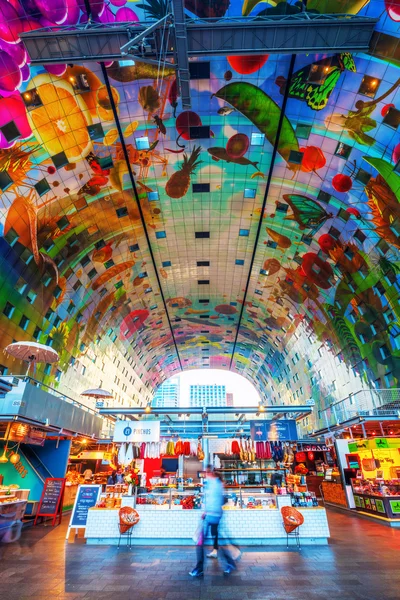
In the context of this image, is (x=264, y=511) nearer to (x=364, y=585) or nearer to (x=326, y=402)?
(x=364, y=585)

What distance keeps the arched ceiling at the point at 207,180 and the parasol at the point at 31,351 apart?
3.05 metres

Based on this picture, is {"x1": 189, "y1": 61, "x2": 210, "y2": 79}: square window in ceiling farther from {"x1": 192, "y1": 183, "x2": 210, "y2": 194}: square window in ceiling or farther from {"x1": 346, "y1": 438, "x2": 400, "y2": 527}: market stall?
{"x1": 346, "y1": 438, "x2": 400, "y2": 527}: market stall

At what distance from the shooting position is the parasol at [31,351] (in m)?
11.8

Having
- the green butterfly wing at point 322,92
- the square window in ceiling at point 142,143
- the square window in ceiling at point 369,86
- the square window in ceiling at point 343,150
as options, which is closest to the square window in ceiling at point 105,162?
the square window in ceiling at point 142,143

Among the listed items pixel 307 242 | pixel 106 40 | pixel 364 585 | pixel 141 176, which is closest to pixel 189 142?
pixel 141 176

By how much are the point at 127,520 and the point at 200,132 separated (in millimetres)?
12569

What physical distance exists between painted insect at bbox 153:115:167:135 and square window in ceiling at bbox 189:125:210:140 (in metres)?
0.99

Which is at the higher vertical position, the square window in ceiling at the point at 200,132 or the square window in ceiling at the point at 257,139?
the square window in ceiling at the point at 200,132

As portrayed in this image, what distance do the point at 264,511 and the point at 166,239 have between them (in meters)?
14.0

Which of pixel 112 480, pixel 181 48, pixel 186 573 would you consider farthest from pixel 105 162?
pixel 186 573

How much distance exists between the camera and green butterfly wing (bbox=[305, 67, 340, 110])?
10461 mm

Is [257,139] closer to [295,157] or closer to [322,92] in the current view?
[295,157]

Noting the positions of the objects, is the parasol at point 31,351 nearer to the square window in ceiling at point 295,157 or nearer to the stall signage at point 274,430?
the stall signage at point 274,430

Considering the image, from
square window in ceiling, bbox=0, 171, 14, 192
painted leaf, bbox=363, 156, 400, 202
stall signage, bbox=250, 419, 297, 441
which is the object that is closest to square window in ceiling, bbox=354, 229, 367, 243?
painted leaf, bbox=363, 156, 400, 202
